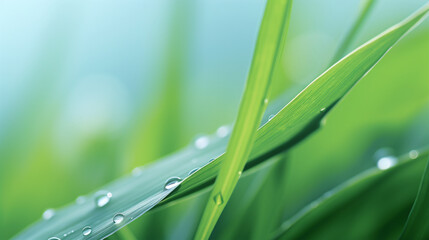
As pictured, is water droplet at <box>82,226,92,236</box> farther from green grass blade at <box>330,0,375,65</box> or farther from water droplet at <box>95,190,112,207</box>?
green grass blade at <box>330,0,375,65</box>

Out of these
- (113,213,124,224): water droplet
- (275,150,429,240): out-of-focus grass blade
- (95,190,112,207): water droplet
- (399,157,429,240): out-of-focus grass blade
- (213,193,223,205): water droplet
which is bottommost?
(399,157,429,240): out-of-focus grass blade

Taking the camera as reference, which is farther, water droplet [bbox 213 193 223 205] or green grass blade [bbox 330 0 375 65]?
green grass blade [bbox 330 0 375 65]

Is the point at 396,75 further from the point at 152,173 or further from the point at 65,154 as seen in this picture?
the point at 65,154

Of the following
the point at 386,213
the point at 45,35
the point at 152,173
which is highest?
the point at 45,35

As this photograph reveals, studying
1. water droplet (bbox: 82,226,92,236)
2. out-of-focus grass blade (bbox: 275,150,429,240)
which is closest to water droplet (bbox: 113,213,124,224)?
water droplet (bbox: 82,226,92,236)

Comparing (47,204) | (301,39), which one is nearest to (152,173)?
(47,204)

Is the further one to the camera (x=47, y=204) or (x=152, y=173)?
(x=47, y=204)

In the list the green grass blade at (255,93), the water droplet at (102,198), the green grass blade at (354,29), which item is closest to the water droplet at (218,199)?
the green grass blade at (255,93)

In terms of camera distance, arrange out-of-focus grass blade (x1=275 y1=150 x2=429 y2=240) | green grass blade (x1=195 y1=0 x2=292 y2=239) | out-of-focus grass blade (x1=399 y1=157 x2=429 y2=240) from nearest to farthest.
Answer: green grass blade (x1=195 y1=0 x2=292 y2=239) < out-of-focus grass blade (x1=399 y1=157 x2=429 y2=240) < out-of-focus grass blade (x1=275 y1=150 x2=429 y2=240)

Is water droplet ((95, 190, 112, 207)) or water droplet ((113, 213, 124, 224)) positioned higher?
water droplet ((95, 190, 112, 207))
